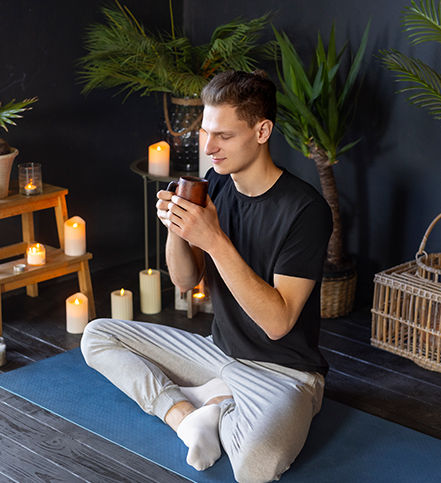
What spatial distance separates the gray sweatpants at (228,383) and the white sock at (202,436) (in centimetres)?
3

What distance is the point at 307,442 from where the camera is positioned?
5.96 ft

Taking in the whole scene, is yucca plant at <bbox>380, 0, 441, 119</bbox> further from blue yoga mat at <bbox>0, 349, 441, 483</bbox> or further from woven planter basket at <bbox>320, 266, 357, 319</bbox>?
blue yoga mat at <bbox>0, 349, 441, 483</bbox>

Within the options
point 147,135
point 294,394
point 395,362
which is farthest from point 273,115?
point 147,135

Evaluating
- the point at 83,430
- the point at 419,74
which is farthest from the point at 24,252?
the point at 419,74

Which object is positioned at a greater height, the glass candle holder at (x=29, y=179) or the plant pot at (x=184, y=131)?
the plant pot at (x=184, y=131)

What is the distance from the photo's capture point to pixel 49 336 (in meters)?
2.48

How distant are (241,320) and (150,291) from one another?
973mm

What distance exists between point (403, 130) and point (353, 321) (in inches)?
33.6

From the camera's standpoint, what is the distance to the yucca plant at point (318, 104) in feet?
8.00

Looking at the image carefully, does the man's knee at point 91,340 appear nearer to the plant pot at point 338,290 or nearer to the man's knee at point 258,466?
the man's knee at point 258,466

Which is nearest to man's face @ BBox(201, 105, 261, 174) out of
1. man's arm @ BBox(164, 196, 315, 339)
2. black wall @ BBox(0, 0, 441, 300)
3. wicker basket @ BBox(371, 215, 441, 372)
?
man's arm @ BBox(164, 196, 315, 339)

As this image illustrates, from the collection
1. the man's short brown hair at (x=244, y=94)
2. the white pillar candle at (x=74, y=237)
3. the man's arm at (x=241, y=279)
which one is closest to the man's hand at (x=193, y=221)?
the man's arm at (x=241, y=279)

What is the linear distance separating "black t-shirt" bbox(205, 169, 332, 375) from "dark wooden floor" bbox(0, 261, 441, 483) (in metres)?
0.42

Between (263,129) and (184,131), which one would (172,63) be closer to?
(184,131)
